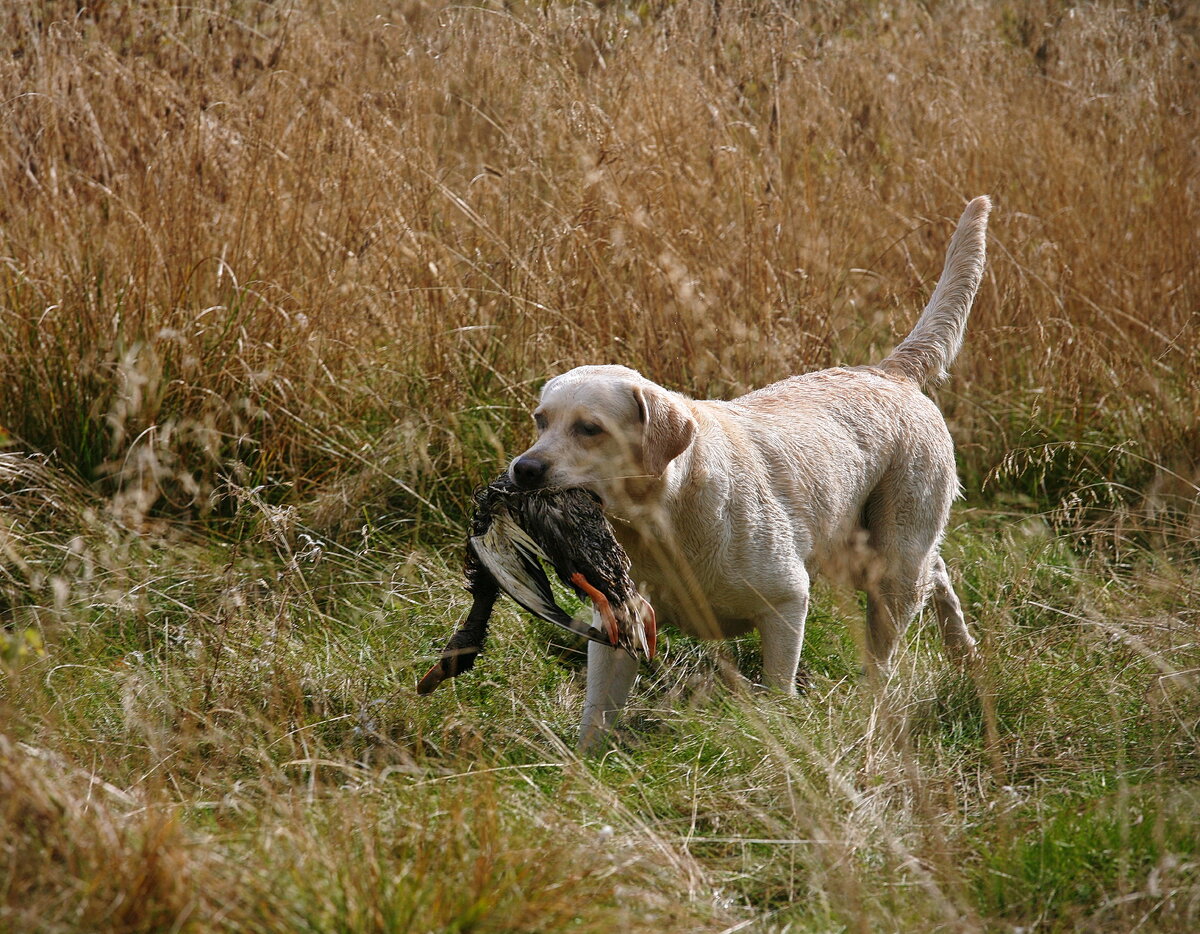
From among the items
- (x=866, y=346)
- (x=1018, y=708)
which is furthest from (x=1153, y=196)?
(x=1018, y=708)

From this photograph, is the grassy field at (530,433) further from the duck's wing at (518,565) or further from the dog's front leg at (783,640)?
the duck's wing at (518,565)

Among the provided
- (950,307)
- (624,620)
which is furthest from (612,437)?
(950,307)

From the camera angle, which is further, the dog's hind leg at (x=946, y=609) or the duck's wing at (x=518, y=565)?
the dog's hind leg at (x=946, y=609)

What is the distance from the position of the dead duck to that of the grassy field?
25 cm

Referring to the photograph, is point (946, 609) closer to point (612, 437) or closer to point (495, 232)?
point (612, 437)

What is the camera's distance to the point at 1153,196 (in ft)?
18.1

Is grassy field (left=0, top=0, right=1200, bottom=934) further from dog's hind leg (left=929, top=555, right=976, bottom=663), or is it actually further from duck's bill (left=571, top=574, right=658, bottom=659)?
duck's bill (left=571, top=574, right=658, bottom=659)

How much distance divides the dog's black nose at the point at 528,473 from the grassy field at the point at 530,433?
0.59m

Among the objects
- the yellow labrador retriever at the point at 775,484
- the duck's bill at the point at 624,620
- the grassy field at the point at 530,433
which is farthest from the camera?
the yellow labrador retriever at the point at 775,484

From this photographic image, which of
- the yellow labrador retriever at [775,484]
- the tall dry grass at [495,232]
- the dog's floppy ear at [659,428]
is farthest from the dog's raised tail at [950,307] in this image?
the dog's floppy ear at [659,428]

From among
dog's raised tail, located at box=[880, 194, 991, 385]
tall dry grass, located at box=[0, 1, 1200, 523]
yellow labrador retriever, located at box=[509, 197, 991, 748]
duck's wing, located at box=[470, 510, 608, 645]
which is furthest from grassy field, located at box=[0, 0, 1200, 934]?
dog's raised tail, located at box=[880, 194, 991, 385]

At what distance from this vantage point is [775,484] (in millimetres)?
3477

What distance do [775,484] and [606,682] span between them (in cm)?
72

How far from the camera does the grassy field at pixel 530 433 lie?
2.28m
